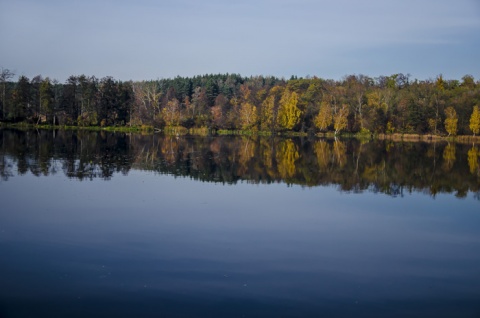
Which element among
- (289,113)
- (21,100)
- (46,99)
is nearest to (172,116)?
(289,113)

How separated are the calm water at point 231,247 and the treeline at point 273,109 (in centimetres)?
4995

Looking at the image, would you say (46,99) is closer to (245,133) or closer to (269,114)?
(245,133)

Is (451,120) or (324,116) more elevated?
(324,116)

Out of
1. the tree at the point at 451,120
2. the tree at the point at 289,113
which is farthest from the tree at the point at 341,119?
the tree at the point at 451,120

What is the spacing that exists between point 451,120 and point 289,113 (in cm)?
2126

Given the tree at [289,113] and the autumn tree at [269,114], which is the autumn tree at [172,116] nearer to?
the autumn tree at [269,114]

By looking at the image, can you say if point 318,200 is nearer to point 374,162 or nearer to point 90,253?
point 90,253

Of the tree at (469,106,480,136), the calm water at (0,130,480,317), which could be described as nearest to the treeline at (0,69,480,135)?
the tree at (469,106,480,136)

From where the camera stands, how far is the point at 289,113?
224 ft

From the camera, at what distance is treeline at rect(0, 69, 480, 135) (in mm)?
64250

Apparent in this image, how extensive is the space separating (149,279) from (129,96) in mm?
66573

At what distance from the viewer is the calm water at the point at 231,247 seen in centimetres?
665

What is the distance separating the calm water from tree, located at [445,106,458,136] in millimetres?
49088

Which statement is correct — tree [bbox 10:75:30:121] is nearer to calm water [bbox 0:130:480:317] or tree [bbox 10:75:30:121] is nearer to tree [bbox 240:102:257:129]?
tree [bbox 240:102:257:129]
